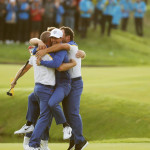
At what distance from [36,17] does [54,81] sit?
17.6m

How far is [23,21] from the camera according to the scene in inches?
944

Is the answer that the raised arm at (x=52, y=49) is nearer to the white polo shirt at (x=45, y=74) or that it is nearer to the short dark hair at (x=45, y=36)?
the white polo shirt at (x=45, y=74)

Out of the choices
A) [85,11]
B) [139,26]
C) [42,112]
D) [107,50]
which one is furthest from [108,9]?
[42,112]

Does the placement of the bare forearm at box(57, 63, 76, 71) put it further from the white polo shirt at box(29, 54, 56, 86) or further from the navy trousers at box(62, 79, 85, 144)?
the navy trousers at box(62, 79, 85, 144)

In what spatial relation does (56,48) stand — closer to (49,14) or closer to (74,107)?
(74,107)

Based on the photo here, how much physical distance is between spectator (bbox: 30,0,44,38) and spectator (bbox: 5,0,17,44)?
902mm

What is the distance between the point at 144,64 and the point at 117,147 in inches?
688

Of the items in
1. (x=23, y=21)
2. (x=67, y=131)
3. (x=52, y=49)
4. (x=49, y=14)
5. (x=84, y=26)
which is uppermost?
(x=52, y=49)

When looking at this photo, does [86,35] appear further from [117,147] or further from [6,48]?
[117,147]

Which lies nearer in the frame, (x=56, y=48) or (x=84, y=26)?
(x=56, y=48)

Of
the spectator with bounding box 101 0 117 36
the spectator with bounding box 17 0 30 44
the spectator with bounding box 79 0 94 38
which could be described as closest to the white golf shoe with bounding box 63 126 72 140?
the spectator with bounding box 17 0 30 44

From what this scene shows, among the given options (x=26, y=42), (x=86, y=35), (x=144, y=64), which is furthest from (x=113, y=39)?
(x=26, y=42)

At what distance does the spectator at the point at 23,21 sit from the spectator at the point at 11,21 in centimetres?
28

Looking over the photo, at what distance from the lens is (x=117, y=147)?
7.85 metres
